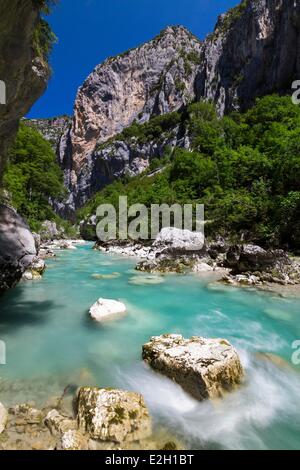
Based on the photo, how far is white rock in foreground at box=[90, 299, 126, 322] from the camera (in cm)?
924

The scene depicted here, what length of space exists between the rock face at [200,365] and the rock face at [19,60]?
675cm

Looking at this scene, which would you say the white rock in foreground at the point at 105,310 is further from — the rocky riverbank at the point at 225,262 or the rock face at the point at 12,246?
the rocky riverbank at the point at 225,262

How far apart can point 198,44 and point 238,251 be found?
13529cm

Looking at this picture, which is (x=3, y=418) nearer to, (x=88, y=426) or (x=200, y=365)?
(x=88, y=426)

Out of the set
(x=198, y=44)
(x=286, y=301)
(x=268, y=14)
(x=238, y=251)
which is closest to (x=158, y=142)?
(x=268, y=14)

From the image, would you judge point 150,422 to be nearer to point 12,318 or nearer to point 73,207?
point 12,318

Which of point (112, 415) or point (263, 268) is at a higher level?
point (263, 268)

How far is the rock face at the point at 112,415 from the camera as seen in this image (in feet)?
12.9

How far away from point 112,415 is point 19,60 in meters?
7.03

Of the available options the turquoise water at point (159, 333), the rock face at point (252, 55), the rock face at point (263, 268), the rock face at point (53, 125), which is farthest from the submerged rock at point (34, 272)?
the rock face at point (53, 125)

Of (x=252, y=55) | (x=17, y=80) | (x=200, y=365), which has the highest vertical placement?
(x=252, y=55)

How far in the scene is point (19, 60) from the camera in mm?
6191

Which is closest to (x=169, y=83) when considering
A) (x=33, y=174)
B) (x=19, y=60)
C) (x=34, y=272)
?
(x=33, y=174)

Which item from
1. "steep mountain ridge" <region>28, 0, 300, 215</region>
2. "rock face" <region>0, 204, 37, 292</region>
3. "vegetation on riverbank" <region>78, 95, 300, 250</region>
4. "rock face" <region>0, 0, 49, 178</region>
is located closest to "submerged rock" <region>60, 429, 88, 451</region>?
"rock face" <region>0, 0, 49, 178</region>
